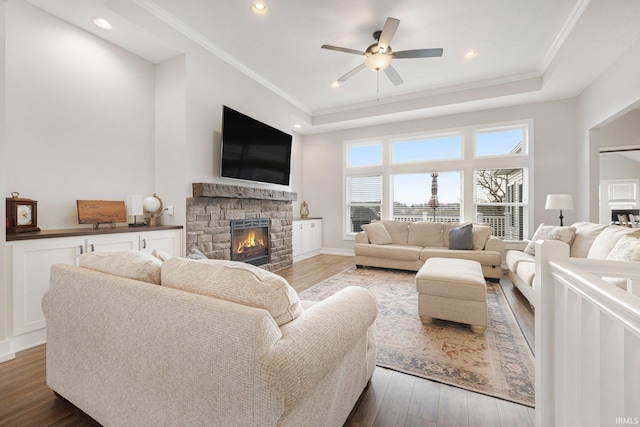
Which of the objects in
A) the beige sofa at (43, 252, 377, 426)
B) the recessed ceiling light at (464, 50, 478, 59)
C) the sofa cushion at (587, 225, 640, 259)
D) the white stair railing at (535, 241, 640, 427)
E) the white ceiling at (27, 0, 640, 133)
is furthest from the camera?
the recessed ceiling light at (464, 50, 478, 59)

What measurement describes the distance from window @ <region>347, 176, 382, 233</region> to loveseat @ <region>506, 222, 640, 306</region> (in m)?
2.76

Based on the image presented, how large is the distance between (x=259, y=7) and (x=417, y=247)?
4007 millimetres

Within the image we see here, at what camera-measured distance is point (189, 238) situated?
3.22 metres

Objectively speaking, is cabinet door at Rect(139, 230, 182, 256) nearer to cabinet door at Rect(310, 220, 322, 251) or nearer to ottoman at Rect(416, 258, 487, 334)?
ottoman at Rect(416, 258, 487, 334)

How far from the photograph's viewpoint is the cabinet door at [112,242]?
2.47 meters

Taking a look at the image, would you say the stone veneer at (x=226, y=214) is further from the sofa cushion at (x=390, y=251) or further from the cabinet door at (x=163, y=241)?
the sofa cushion at (x=390, y=251)

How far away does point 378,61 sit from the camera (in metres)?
3.08

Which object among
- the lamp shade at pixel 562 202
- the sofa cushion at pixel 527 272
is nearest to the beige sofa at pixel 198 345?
the sofa cushion at pixel 527 272

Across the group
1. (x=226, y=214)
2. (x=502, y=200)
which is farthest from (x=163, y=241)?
(x=502, y=200)

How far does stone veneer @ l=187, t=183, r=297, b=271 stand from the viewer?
3.29 metres

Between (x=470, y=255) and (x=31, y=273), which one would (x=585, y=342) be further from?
(x=470, y=255)

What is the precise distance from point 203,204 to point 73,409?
7.47 feet

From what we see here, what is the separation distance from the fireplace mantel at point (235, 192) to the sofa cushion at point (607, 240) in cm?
395

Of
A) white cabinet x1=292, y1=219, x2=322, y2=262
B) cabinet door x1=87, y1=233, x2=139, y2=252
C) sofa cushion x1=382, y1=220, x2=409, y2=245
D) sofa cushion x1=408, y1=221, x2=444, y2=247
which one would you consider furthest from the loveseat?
cabinet door x1=87, y1=233, x2=139, y2=252
